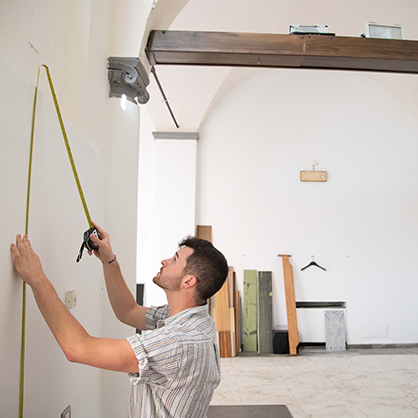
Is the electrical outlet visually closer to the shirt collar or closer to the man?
the man

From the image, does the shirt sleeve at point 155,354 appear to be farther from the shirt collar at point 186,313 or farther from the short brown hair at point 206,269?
the short brown hair at point 206,269

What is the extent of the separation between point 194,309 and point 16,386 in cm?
73

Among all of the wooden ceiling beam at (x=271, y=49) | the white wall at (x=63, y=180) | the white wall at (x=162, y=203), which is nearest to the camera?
the white wall at (x=63, y=180)

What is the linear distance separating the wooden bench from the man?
184 cm

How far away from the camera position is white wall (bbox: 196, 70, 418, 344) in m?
5.86

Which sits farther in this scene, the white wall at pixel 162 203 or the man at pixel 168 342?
the white wall at pixel 162 203

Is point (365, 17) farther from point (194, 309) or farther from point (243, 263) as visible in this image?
point (194, 309)

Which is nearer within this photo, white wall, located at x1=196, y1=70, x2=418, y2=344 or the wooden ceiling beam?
the wooden ceiling beam

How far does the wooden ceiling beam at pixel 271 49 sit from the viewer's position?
296cm

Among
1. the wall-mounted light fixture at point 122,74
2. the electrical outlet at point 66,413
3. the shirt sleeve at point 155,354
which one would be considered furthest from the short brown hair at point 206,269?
the wall-mounted light fixture at point 122,74

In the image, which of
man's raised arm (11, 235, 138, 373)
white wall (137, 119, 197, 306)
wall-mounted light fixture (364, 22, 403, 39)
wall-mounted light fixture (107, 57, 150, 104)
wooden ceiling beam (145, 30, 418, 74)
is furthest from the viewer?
white wall (137, 119, 197, 306)

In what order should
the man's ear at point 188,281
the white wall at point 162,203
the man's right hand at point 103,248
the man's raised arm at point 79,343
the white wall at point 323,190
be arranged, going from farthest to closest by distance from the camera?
1. the white wall at point 323,190
2. the white wall at point 162,203
3. the man's right hand at point 103,248
4. the man's ear at point 188,281
5. the man's raised arm at point 79,343

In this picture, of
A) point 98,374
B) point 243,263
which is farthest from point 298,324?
point 98,374

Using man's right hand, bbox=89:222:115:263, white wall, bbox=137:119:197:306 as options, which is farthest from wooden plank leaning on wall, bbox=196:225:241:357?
man's right hand, bbox=89:222:115:263
